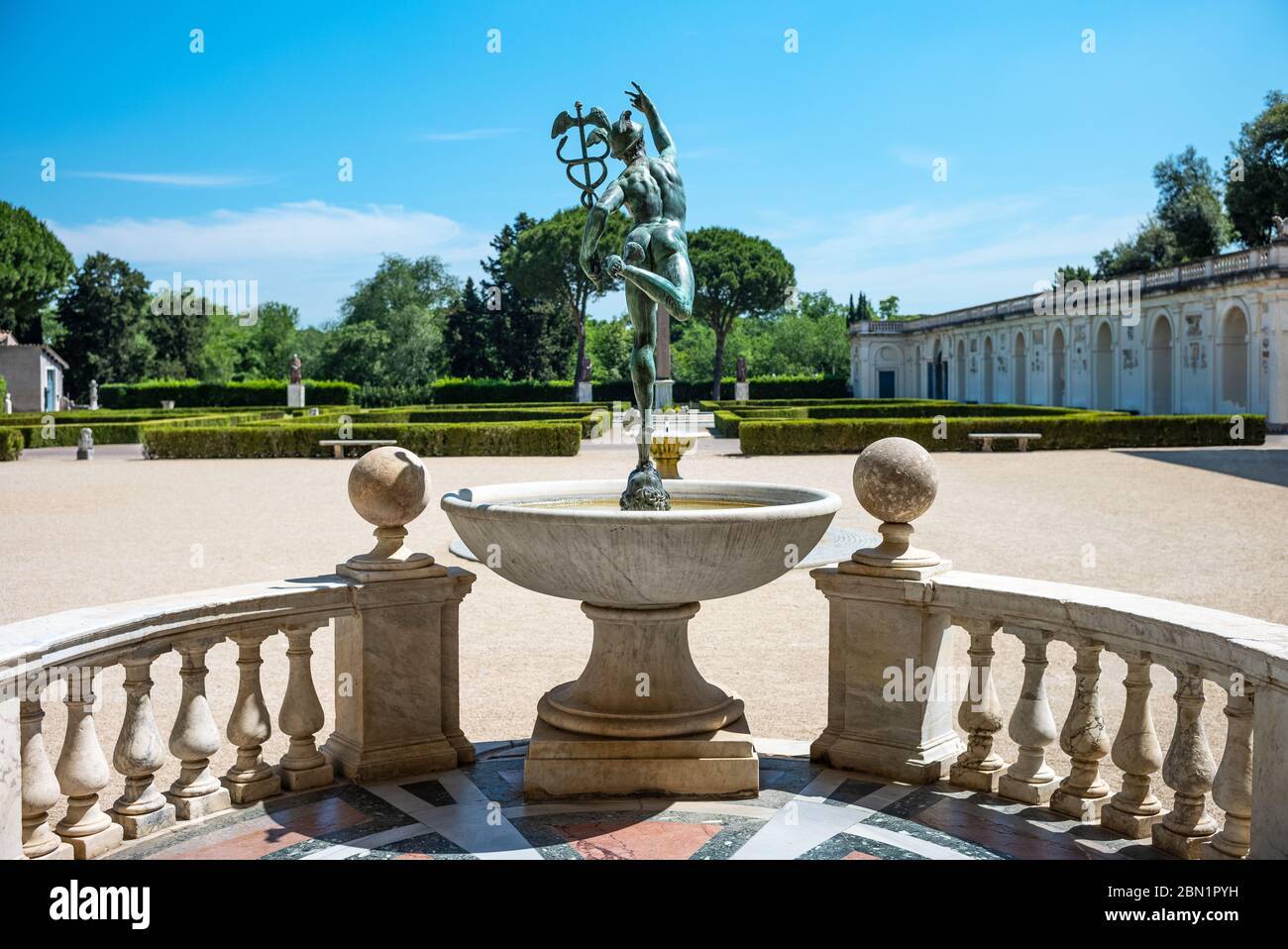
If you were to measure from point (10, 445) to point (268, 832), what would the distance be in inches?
1071

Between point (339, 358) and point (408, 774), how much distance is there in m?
64.9

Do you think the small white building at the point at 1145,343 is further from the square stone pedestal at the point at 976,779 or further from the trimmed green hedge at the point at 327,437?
the square stone pedestal at the point at 976,779

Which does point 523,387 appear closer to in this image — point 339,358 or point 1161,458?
point 339,358

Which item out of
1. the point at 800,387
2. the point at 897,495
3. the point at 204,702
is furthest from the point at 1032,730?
the point at 800,387

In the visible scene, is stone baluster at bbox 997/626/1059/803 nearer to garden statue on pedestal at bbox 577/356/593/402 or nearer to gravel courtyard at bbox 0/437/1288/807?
gravel courtyard at bbox 0/437/1288/807

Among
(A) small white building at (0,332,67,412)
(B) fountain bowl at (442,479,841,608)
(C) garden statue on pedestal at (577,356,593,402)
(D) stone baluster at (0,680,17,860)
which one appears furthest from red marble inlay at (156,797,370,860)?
(A) small white building at (0,332,67,412)

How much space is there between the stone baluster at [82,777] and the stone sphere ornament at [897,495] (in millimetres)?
2852

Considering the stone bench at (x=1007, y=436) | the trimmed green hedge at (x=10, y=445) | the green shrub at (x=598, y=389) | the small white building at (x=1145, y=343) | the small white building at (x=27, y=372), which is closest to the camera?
the trimmed green hedge at (x=10, y=445)

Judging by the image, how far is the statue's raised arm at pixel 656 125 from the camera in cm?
456

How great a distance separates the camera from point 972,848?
356cm

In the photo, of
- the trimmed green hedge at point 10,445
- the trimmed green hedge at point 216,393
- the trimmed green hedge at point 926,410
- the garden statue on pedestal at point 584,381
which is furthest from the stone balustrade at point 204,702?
the garden statue on pedestal at point 584,381

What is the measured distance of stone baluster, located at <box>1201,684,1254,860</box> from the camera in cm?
304

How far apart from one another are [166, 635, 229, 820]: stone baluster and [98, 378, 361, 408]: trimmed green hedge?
5229 centimetres
